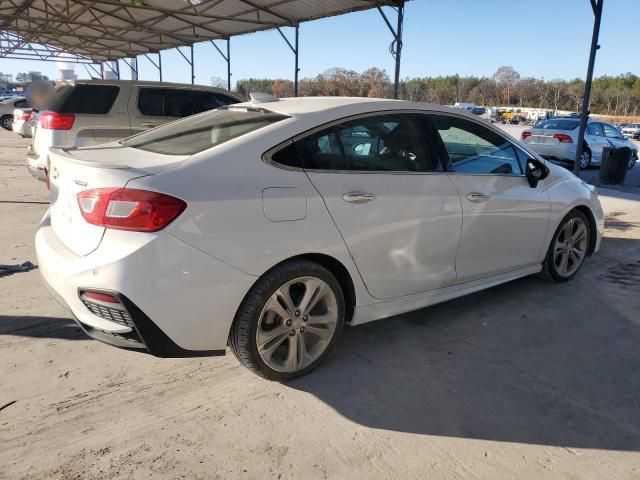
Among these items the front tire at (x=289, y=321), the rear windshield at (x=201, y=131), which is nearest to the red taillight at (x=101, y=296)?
the front tire at (x=289, y=321)

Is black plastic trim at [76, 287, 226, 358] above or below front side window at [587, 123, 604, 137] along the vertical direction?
below

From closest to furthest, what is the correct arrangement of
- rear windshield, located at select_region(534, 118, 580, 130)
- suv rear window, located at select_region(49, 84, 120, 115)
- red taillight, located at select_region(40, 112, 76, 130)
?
red taillight, located at select_region(40, 112, 76, 130) → suv rear window, located at select_region(49, 84, 120, 115) → rear windshield, located at select_region(534, 118, 580, 130)

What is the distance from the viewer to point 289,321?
2807 millimetres

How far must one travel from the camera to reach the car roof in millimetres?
3035

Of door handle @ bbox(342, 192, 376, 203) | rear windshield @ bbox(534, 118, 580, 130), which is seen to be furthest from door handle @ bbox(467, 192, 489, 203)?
rear windshield @ bbox(534, 118, 580, 130)

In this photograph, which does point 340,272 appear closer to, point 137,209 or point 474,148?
point 137,209

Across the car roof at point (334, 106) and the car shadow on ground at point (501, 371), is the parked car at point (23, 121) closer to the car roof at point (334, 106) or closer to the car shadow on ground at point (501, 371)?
the car roof at point (334, 106)

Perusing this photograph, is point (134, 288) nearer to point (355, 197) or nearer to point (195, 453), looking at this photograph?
point (195, 453)

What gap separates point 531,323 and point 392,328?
3.49ft

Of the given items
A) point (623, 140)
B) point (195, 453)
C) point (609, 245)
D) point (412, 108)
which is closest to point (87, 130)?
point (412, 108)

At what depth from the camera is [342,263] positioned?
114 inches

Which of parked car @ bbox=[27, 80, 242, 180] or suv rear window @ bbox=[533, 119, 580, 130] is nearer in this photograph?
parked car @ bbox=[27, 80, 242, 180]

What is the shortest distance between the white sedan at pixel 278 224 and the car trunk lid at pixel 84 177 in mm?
13

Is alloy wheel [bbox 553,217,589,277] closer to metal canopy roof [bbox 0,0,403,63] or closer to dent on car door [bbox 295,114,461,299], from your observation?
dent on car door [bbox 295,114,461,299]
